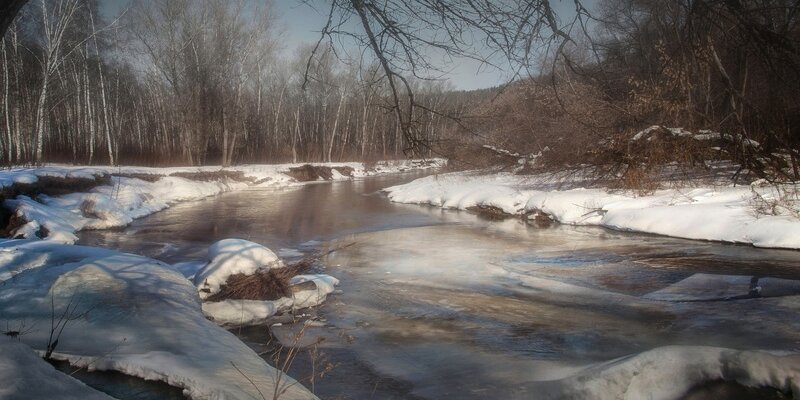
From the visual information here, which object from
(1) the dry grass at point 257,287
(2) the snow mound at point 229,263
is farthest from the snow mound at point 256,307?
(2) the snow mound at point 229,263

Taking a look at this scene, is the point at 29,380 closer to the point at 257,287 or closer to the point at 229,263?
the point at 257,287

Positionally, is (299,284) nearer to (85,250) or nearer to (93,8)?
(85,250)

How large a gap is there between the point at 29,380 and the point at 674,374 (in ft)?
14.2

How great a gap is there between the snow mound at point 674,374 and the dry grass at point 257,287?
160 inches

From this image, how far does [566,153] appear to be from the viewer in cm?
1580

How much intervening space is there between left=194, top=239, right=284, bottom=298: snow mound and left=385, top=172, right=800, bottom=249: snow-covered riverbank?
729cm

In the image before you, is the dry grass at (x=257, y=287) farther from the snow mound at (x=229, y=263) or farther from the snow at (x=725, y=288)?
the snow at (x=725, y=288)

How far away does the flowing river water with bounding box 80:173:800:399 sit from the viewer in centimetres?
507

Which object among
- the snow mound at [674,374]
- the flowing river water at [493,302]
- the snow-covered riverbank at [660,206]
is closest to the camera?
the snow mound at [674,374]

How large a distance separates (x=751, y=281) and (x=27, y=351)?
8722 millimetres

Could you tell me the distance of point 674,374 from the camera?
423 cm

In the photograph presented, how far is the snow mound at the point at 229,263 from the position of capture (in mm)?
7227

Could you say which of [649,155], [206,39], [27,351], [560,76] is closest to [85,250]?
[27,351]

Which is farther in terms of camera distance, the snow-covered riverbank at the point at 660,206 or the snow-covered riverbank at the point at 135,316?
the snow-covered riverbank at the point at 660,206
